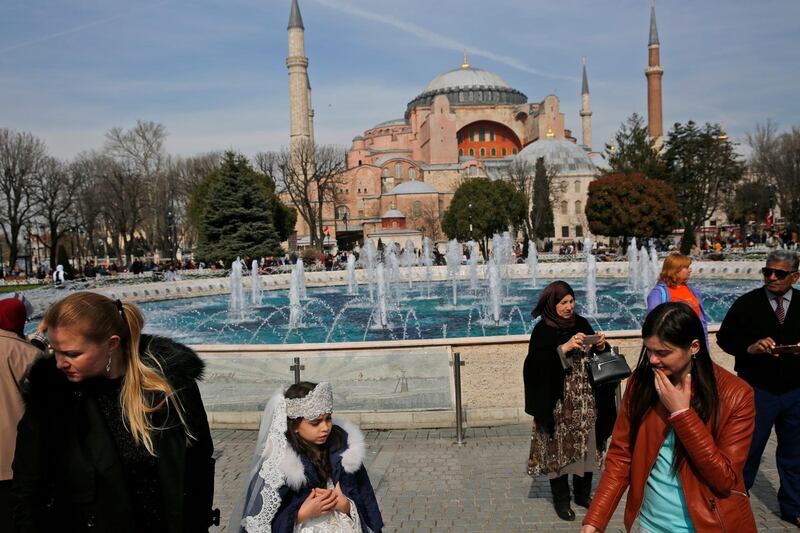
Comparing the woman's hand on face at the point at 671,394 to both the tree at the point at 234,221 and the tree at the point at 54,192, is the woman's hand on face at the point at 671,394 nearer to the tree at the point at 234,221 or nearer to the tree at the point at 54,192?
the tree at the point at 234,221

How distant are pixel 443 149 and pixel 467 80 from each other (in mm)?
19996

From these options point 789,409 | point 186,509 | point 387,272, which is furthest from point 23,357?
point 387,272

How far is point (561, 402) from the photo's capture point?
173 inches

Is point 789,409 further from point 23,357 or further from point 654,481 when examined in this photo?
point 23,357

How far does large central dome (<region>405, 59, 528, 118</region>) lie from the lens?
297ft

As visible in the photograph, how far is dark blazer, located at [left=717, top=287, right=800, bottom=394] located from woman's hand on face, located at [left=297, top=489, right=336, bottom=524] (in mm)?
3030

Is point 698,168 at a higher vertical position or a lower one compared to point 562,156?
lower

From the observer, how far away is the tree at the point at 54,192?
42656 mm

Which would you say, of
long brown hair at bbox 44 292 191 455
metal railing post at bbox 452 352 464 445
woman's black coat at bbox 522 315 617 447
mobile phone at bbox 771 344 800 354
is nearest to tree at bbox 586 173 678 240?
metal railing post at bbox 452 352 464 445

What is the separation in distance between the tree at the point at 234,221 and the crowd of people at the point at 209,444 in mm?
38462

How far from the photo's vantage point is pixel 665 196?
4116cm

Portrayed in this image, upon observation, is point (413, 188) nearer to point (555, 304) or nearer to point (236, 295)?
point (236, 295)

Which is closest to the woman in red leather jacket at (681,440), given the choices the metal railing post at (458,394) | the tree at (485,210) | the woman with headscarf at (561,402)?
the woman with headscarf at (561,402)

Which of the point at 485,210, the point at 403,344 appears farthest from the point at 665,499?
the point at 485,210
